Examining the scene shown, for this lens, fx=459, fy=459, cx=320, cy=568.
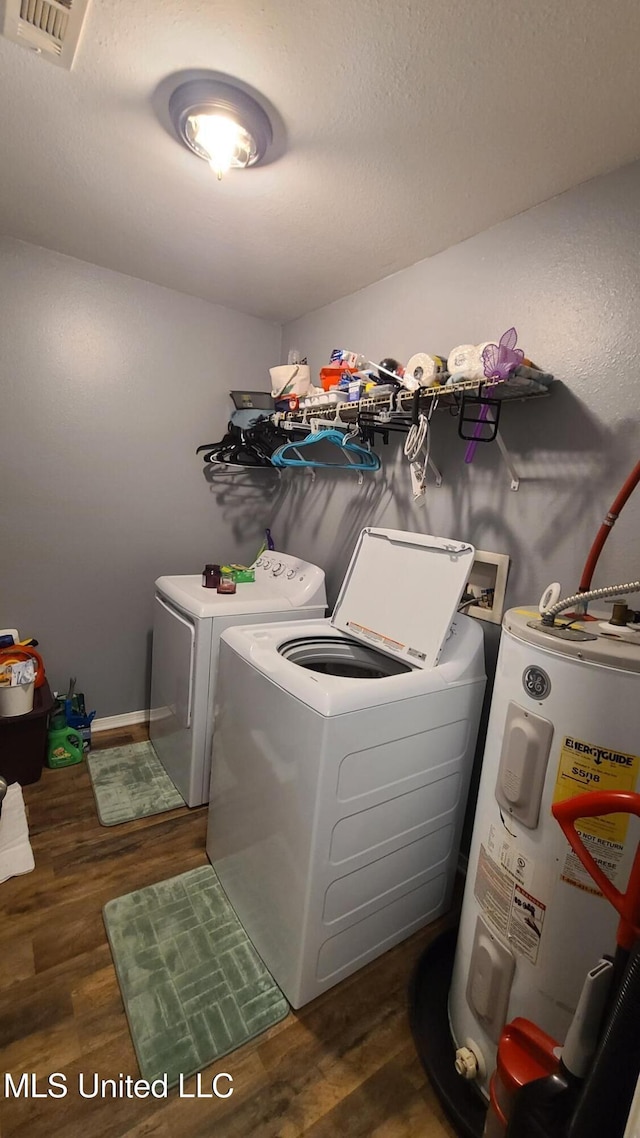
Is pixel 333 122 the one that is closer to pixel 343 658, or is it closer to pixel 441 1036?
pixel 343 658

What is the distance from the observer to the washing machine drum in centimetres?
168

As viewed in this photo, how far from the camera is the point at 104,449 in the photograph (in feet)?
7.80

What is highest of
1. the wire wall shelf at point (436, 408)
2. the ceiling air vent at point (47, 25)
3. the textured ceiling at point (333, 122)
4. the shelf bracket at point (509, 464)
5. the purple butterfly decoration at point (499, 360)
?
the textured ceiling at point (333, 122)

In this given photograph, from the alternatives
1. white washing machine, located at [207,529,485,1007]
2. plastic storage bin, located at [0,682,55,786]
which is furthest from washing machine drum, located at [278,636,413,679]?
plastic storage bin, located at [0,682,55,786]

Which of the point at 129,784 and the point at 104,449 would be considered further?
the point at 104,449

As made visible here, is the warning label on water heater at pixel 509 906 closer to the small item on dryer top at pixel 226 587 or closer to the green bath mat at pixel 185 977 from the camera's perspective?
the green bath mat at pixel 185 977

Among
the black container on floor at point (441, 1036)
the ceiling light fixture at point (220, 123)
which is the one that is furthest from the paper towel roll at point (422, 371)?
the black container on floor at point (441, 1036)

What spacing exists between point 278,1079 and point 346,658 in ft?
3.69

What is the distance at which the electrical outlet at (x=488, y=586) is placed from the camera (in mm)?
1611

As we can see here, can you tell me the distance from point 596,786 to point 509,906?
0.37 metres

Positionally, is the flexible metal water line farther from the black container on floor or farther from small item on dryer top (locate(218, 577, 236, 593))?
small item on dryer top (locate(218, 577, 236, 593))

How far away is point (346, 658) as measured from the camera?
1.78 m

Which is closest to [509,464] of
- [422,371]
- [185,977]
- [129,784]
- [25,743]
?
[422,371]

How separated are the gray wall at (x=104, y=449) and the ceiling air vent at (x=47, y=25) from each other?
1226 millimetres
